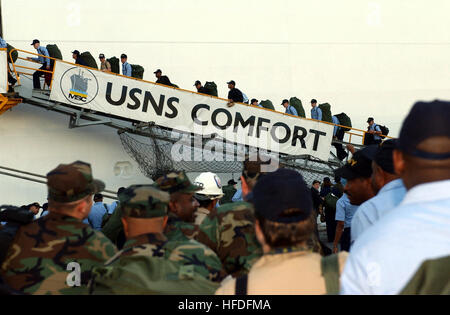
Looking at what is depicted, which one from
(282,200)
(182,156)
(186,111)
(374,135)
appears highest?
(186,111)

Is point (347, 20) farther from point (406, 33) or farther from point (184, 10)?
point (184, 10)

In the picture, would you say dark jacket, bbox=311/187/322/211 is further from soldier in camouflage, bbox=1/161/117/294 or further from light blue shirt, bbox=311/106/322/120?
soldier in camouflage, bbox=1/161/117/294

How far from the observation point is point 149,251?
2.69 m

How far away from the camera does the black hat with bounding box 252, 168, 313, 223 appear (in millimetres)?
2055

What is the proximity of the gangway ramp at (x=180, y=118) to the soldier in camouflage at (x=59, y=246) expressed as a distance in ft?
33.5

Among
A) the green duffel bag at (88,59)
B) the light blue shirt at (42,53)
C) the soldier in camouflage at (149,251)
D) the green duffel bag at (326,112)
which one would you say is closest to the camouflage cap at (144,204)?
the soldier in camouflage at (149,251)

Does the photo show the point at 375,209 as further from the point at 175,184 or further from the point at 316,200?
the point at 316,200

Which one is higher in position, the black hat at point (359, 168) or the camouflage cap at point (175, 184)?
the black hat at point (359, 168)

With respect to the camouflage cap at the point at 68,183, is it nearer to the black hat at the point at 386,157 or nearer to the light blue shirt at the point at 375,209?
the light blue shirt at the point at 375,209

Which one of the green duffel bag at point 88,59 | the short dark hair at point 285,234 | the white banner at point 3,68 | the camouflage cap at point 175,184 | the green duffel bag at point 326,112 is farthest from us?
the green duffel bag at point 326,112

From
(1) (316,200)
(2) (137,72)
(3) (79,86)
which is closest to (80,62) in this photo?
(3) (79,86)

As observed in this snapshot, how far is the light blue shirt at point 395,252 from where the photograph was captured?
5.48 feet

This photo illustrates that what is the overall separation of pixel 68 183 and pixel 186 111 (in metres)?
10.4

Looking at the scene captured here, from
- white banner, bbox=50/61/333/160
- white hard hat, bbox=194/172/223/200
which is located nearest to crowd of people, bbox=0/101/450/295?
white hard hat, bbox=194/172/223/200
